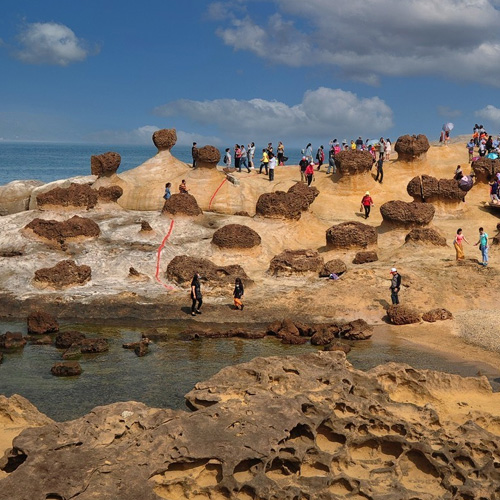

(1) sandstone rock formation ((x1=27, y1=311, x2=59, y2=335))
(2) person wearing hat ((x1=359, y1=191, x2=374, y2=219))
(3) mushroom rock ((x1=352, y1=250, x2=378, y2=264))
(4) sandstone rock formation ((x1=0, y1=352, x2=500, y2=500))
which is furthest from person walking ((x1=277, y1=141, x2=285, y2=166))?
(4) sandstone rock formation ((x1=0, y1=352, x2=500, y2=500))

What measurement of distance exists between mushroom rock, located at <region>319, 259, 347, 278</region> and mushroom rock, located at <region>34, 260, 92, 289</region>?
954cm

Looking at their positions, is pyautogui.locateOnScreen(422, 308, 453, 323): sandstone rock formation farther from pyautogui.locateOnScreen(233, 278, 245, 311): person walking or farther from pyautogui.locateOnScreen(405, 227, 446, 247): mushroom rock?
pyautogui.locateOnScreen(233, 278, 245, 311): person walking

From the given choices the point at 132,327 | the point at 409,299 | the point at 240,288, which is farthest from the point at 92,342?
the point at 409,299

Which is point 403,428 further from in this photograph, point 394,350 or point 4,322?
point 4,322

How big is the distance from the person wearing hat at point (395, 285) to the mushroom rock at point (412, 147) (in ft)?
63.2

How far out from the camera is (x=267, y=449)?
11.0 metres

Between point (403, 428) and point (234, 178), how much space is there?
91.7 ft

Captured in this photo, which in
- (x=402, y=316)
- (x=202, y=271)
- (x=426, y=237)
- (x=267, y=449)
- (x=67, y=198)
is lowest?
(x=402, y=316)

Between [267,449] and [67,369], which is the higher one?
[267,449]

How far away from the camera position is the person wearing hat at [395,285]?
24859 millimetres

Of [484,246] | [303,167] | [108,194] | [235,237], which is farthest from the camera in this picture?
[303,167]

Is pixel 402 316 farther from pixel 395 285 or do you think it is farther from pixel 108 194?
pixel 108 194

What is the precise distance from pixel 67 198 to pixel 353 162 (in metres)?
16.5

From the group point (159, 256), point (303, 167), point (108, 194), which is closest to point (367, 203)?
point (303, 167)
